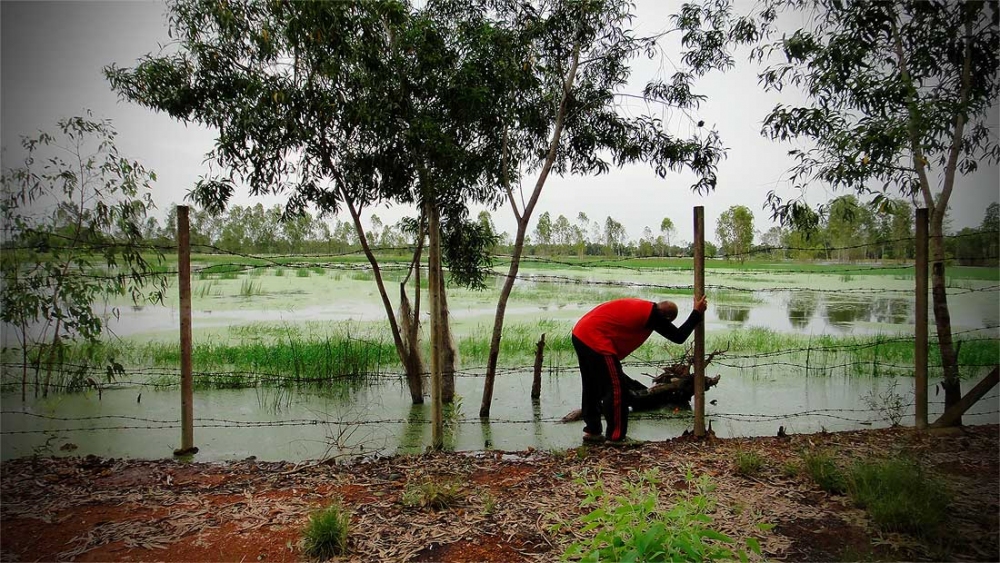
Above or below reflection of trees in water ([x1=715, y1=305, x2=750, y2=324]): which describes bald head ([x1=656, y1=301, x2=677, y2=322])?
above

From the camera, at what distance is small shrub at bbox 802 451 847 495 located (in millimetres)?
3182

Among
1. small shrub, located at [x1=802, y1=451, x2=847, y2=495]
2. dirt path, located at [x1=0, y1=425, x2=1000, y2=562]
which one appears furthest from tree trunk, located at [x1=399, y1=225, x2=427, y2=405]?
small shrub, located at [x1=802, y1=451, x2=847, y2=495]

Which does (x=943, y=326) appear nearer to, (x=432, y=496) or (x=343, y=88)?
(x=432, y=496)

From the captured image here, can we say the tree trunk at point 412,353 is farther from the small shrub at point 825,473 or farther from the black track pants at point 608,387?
the small shrub at point 825,473

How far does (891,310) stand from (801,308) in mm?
2286

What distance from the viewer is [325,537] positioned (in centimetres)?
259

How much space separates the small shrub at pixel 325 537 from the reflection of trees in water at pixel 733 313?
11581 millimetres

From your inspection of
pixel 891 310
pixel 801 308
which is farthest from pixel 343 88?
pixel 891 310

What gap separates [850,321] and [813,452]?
→ 10.7 m

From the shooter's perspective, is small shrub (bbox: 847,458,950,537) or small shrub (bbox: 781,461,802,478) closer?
small shrub (bbox: 847,458,950,537)

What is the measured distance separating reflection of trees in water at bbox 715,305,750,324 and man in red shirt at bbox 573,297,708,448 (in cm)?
878

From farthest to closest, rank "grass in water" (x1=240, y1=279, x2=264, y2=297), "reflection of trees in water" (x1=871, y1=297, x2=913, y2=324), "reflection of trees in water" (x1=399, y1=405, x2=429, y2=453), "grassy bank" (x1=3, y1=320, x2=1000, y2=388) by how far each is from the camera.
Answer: "grass in water" (x1=240, y1=279, x2=264, y2=297) < "reflection of trees in water" (x1=871, y1=297, x2=913, y2=324) < "grassy bank" (x1=3, y1=320, x2=1000, y2=388) < "reflection of trees in water" (x1=399, y1=405, x2=429, y2=453)

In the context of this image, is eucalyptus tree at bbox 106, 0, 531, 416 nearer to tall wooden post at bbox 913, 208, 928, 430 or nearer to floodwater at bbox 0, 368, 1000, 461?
floodwater at bbox 0, 368, 1000, 461

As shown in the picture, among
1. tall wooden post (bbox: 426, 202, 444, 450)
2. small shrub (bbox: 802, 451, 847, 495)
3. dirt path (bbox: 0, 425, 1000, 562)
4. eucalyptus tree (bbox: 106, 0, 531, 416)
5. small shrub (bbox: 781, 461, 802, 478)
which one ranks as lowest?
dirt path (bbox: 0, 425, 1000, 562)
